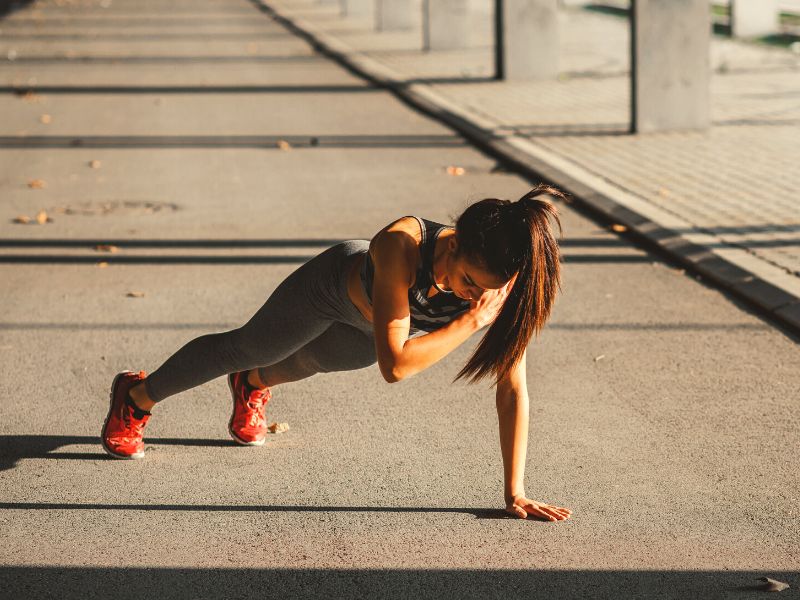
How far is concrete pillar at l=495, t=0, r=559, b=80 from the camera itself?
18.4 meters

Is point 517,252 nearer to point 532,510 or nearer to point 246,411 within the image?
point 532,510

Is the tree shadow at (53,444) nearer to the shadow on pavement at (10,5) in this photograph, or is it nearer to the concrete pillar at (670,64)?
the concrete pillar at (670,64)

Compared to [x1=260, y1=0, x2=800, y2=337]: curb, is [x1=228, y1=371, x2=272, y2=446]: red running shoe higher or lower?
higher

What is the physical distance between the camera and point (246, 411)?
17.3ft

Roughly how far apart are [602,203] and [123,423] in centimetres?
573

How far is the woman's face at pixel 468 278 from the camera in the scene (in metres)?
3.85

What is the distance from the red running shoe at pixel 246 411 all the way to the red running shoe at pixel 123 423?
0.35 m

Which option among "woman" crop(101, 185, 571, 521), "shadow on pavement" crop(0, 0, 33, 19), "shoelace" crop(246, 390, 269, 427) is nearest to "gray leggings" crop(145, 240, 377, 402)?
"woman" crop(101, 185, 571, 521)

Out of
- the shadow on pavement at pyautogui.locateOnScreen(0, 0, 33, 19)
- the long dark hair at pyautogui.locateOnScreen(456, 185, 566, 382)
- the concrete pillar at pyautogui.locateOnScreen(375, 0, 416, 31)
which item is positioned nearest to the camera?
the long dark hair at pyautogui.locateOnScreen(456, 185, 566, 382)

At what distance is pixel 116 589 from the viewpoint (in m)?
4.05

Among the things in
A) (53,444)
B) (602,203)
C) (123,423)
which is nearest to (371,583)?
(123,423)

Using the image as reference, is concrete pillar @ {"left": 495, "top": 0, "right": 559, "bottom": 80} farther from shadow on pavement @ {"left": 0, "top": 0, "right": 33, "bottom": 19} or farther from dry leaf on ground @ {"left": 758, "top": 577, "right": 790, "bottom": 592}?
shadow on pavement @ {"left": 0, "top": 0, "right": 33, "bottom": 19}

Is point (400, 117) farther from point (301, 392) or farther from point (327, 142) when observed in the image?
point (301, 392)

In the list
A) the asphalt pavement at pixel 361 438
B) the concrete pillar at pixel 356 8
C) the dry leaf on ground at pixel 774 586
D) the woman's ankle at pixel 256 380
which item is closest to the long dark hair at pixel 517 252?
the asphalt pavement at pixel 361 438
